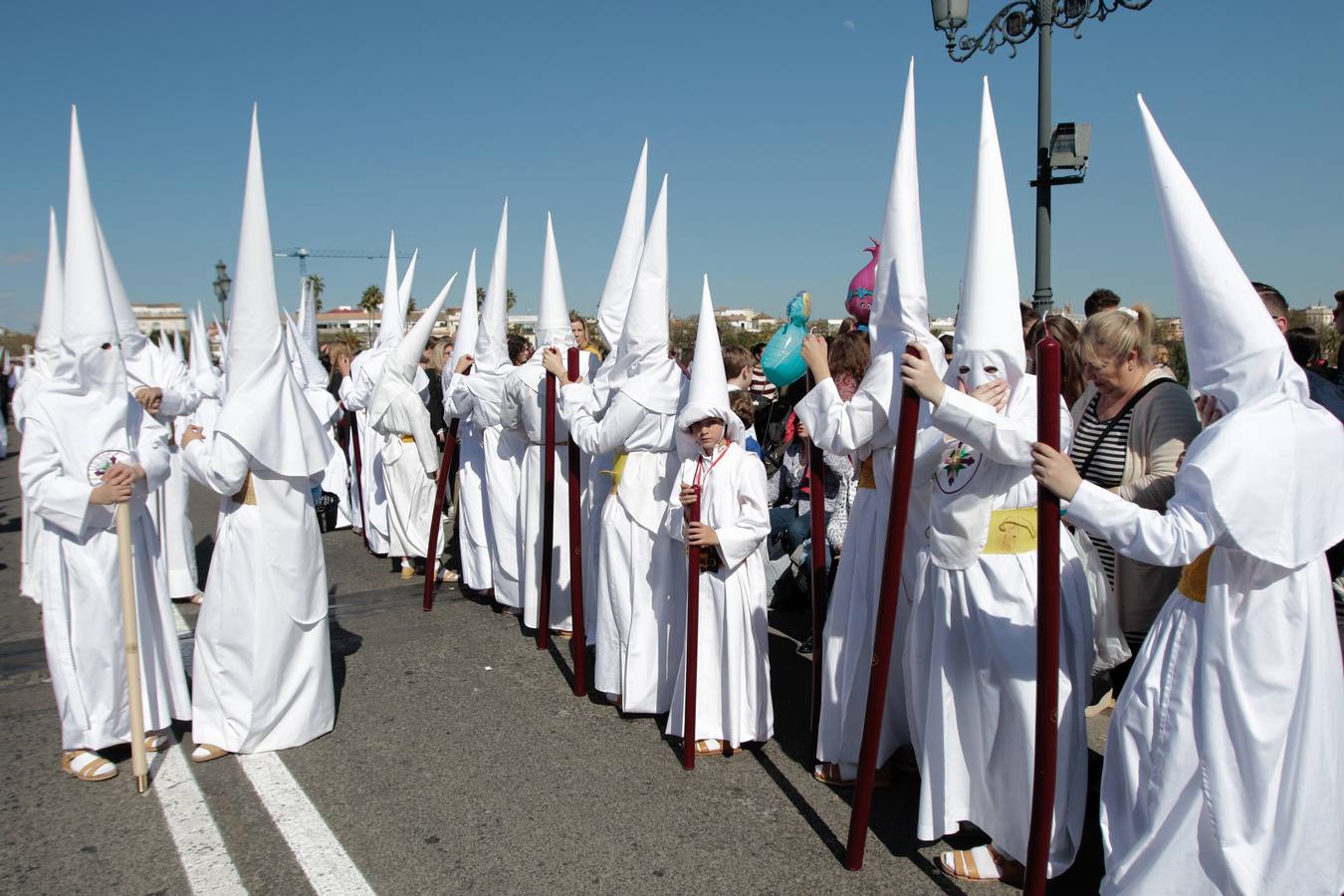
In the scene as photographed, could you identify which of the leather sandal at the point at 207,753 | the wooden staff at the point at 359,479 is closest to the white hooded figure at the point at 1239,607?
the leather sandal at the point at 207,753

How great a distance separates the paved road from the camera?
11.7 feet

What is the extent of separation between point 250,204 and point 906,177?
3.00 meters

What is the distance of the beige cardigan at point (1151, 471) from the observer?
3445mm

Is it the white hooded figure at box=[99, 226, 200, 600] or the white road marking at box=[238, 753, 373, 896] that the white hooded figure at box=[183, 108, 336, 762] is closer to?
the white road marking at box=[238, 753, 373, 896]

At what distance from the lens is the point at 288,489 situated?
4.71 metres

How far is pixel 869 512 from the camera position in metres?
4.25

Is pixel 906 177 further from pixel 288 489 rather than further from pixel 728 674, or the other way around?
pixel 288 489

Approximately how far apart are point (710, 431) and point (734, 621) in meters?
0.91

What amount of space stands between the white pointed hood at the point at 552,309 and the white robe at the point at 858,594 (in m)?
2.85

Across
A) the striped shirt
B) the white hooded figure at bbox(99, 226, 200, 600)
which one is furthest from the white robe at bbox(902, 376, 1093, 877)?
the white hooded figure at bbox(99, 226, 200, 600)

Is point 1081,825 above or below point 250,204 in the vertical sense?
below

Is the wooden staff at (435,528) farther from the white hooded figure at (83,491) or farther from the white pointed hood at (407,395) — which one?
the white hooded figure at (83,491)

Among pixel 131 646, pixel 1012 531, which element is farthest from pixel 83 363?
pixel 1012 531

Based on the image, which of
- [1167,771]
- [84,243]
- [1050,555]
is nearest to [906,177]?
[1050,555]
